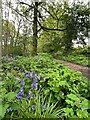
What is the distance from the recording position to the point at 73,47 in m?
7.59

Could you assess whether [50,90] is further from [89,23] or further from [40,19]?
[89,23]

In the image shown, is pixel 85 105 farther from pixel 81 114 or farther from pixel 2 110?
pixel 2 110

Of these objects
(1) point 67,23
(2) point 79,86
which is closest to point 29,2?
(1) point 67,23

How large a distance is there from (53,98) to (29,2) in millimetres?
4885

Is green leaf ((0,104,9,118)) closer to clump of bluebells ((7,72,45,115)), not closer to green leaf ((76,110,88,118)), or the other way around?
clump of bluebells ((7,72,45,115))

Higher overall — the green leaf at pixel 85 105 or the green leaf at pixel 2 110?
the green leaf at pixel 2 110

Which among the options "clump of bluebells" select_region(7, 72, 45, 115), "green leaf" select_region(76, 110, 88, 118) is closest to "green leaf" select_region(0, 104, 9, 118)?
"clump of bluebells" select_region(7, 72, 45, 115)

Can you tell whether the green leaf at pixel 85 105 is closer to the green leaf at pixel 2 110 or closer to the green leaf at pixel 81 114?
the green leaf at pixel 81 114

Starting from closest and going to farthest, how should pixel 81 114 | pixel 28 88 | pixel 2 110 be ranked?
pixel 2 110, pixel 81 114, pixel 28 88

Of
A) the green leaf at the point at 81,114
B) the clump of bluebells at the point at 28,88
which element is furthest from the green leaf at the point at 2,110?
the green leaf at the point at 81,114

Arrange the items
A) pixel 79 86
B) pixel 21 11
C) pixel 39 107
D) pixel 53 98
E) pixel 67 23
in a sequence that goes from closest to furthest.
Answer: pixel 39 107 → pixel 53 98 → pixel 79 86 → pixel 21 11 → pixel 67 23

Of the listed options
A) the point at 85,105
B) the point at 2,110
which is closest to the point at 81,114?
the point at 85,105

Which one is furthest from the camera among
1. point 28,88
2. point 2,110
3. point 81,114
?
point 28,88

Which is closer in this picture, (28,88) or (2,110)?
(2,110)
